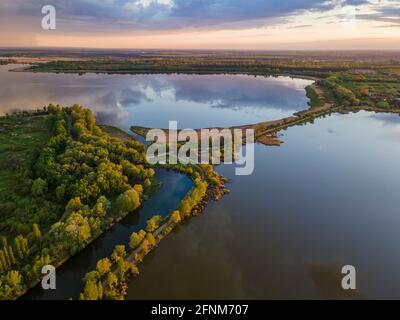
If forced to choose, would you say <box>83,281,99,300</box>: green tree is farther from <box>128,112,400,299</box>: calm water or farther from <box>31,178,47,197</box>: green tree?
<box>31,178,47,197</box>: green tree

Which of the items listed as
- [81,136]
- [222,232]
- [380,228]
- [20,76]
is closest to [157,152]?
[81,136]

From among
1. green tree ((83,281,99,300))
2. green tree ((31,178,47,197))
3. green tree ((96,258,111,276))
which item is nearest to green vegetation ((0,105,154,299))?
green tree ((31,178,47,197))

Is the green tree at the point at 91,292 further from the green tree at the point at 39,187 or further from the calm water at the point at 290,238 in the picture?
the green tree at the point at 39,187

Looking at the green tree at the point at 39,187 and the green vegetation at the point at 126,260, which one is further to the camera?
the green tree at the point at 39,187

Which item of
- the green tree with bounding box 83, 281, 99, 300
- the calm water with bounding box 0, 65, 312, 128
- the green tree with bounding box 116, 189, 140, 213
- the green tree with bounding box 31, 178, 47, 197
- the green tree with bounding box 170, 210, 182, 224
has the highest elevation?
the calm water with bounding box 0, 65, 312, 128

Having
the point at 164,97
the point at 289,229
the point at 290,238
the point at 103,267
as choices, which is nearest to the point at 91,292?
the point at 103,267

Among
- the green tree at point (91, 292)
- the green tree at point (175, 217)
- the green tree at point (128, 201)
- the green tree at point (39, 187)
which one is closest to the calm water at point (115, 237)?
the green tree at point (128, 201)
